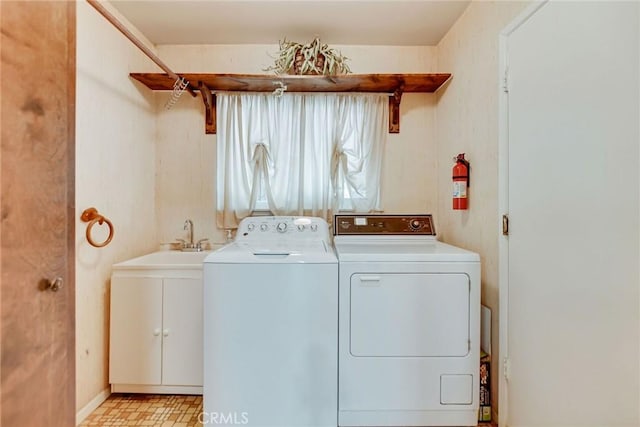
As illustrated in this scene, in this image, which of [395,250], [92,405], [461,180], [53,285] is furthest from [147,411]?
[461,180]

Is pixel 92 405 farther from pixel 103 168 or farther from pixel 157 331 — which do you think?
pixel 103 168

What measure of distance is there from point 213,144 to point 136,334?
1.41 meters

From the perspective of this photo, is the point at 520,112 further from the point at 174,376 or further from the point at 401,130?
the point at 174,376

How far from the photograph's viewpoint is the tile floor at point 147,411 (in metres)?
1.69

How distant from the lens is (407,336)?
61.3 inches

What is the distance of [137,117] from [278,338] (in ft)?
5.95

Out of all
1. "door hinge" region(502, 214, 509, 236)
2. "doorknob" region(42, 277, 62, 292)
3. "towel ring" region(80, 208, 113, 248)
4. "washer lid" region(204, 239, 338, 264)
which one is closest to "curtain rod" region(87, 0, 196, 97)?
"towel ring" region(80, 208, 113, 248)

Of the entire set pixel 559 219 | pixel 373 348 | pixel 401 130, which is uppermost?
pixel 401 130

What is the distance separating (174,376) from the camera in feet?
6.12

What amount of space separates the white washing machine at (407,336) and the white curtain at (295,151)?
92 centimetres

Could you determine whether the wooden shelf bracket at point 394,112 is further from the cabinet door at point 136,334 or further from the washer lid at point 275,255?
the cabinet door at point 136,334

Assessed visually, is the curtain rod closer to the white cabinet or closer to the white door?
the white cabinet

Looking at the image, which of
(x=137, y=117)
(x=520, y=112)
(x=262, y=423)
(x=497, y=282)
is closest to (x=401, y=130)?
(x=520, y=112)

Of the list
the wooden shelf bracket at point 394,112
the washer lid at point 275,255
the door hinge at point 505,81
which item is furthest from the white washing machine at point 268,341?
the wooden shelf bracket at point 394,112
